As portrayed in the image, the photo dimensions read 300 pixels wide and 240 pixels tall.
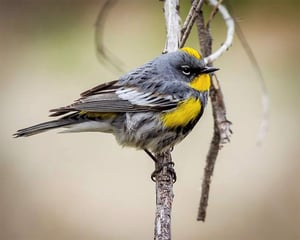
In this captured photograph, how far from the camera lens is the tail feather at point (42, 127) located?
476 cm

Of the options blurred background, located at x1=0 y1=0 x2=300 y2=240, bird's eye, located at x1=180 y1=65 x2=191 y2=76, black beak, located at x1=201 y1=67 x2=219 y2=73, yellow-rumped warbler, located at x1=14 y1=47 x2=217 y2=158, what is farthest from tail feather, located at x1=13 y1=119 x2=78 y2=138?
blurred background, located at x1=0 y1=0 x2=300 y2=240

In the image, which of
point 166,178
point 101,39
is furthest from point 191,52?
point 101,39

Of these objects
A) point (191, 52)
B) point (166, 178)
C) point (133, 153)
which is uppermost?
point (133, 153)

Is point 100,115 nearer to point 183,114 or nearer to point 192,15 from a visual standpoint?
point 183,114

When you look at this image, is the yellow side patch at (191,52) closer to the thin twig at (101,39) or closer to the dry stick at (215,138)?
the dry stick at (215,138)

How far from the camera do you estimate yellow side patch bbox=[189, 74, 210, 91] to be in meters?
4.94

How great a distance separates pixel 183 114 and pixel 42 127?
819 mm

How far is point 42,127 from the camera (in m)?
4.80

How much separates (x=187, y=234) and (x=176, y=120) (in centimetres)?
260

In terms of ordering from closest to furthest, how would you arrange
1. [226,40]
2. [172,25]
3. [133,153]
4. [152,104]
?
1. [172,25]
2. [226,40]
3. [152,104]
4. [133,153]

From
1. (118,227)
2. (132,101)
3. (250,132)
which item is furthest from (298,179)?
(132,101)

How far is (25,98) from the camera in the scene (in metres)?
9.34

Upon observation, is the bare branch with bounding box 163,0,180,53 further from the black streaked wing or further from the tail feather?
the tail feather

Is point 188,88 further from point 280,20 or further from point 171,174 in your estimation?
point 280,20
